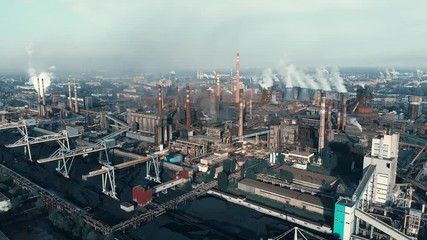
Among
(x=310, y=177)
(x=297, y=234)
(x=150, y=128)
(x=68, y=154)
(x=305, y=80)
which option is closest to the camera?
(x=297, y=234)

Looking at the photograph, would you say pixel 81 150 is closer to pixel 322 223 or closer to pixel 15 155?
pixel 15 155

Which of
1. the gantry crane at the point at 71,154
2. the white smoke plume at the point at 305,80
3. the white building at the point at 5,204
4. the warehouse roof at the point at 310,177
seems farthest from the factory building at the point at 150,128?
the white smoke plume at the point at 305,80

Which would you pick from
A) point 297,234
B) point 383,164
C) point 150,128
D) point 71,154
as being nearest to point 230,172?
point 297,234

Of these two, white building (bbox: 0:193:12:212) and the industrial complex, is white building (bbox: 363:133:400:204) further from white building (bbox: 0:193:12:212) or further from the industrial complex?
white building (bbox: 0:193:12:212)

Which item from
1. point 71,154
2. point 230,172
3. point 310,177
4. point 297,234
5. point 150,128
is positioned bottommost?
point 297,234

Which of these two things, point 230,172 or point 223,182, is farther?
point 230,172

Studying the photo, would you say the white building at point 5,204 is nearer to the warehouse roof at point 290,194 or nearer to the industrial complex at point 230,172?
the industrial complex at point 230,172

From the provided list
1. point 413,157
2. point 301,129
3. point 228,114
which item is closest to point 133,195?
point 301,129

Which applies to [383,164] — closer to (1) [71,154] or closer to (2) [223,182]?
(2) [223,182]

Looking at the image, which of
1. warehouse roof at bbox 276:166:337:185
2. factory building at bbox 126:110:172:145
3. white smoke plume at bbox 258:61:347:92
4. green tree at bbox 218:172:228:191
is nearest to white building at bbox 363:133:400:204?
warehouse roof at bbox 276:166:337:185
